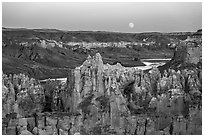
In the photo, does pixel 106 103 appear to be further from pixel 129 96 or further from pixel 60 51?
pixel 60 51

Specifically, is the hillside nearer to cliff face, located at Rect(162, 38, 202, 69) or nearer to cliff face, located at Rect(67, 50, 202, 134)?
cliff face, located at Rect(162, 38, 202, 69)

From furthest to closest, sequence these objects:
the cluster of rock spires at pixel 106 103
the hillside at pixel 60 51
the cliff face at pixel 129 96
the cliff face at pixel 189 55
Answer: the hillside at pixel 60 51 → the cliff face at pixel 189 55 → the cliff face at pixel 129 96 → the cluster of rock spires at pixel 106 103

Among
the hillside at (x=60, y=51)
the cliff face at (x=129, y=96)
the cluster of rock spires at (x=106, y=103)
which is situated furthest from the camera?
the hillside at (x=60, y=51)

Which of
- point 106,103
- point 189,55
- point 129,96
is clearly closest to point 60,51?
point 189,55

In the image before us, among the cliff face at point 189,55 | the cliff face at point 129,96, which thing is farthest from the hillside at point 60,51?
the cliff face at point 129,96

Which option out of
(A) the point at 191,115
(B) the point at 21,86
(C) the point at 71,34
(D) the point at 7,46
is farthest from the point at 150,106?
(C) the point at 71,34

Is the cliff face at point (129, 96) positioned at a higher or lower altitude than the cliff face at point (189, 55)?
lower

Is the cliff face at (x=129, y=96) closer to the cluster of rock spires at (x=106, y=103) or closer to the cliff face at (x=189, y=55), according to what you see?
the cluster of rock spires at (x=106, y=103)

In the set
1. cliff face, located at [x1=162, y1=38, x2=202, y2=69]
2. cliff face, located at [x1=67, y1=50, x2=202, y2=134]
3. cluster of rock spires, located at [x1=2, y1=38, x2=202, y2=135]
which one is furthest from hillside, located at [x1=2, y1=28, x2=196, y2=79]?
cliff face, located at [x1=67, y1=50, x2=202, y2=134]
